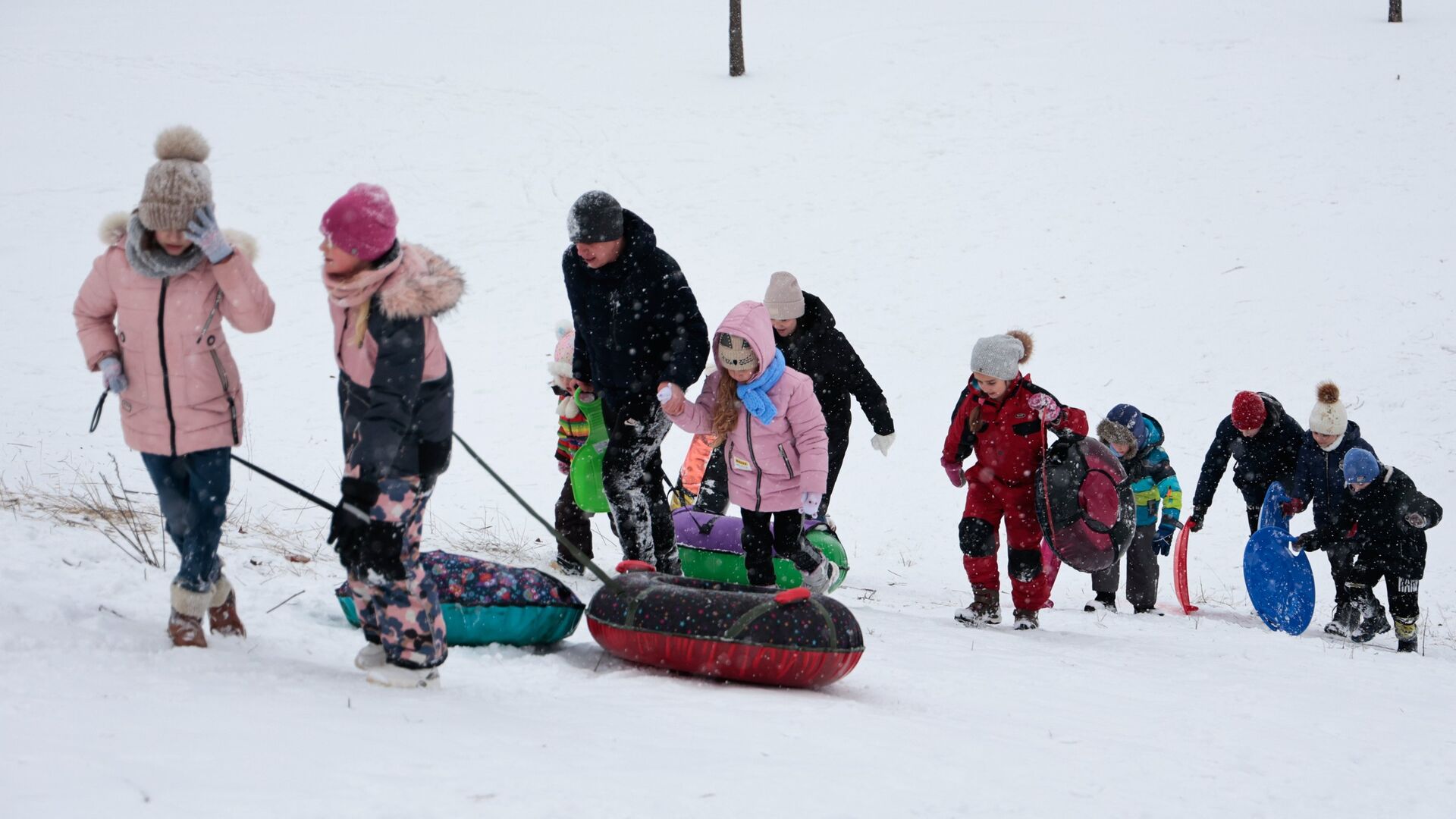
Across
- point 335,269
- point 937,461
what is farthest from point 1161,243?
point 335,269

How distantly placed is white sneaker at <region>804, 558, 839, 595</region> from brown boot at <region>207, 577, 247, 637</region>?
2941 millimetres

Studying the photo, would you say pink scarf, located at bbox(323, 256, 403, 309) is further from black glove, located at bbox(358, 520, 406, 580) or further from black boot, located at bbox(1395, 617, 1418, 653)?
black boot, located at bbox(1395, 617, 1418, 653)

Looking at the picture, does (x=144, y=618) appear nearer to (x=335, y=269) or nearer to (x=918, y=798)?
(x=335, y=269)

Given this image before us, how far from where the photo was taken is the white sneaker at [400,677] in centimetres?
389

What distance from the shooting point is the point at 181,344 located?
405cm

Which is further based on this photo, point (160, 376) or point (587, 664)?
point (587, 664)

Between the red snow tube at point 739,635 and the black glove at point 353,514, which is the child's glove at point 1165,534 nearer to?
the red snow tube at point 739,635

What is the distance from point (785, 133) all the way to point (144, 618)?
17412 millimetres

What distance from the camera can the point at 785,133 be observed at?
20.5 meters

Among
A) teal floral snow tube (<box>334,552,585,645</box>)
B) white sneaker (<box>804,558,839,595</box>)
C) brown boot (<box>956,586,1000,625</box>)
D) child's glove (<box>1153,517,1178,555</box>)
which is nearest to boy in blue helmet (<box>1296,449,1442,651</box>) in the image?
child's glove (<box>1153,517,1178,555</box>)

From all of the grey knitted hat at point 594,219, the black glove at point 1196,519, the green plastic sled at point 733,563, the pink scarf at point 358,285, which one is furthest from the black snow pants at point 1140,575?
the pink scarf at point 358,285

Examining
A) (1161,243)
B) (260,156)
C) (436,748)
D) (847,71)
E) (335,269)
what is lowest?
(436,748)

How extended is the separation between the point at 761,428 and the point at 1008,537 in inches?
74.1

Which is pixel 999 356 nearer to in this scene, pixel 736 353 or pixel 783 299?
pixel 783 299
